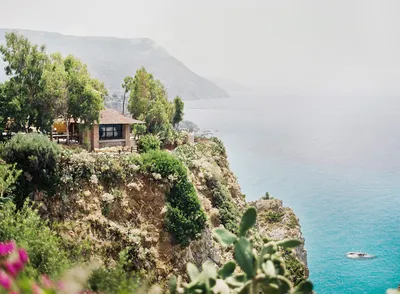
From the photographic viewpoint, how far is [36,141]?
2152cm

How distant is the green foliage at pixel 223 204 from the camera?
1099 inches

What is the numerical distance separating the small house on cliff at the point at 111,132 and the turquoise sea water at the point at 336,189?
2419cm

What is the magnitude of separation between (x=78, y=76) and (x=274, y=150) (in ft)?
375

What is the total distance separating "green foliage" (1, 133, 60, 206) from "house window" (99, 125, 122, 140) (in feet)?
31.4

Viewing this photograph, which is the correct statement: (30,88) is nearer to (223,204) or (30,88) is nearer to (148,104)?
(223,204)

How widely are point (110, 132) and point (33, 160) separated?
1063 centimetres

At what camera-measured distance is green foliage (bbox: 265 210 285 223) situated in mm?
45406

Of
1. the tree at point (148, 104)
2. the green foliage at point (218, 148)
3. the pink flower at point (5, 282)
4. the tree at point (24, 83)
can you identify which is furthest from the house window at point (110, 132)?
the pink flower at point (5, 282)

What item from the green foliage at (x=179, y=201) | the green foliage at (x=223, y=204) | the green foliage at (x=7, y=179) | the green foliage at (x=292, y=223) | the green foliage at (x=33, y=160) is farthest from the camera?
the green foliage at (x=292, y=223)

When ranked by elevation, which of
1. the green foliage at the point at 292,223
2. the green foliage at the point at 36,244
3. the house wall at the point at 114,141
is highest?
the house wall at the point at 114,141

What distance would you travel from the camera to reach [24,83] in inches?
1005

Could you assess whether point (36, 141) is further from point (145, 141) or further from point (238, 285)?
point (238, 285)

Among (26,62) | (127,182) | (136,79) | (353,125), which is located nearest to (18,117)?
(26,62)

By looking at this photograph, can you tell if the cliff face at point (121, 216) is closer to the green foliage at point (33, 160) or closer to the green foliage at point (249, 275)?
the green foliage at point (33, 160)
